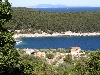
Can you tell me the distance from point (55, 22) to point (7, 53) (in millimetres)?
137294

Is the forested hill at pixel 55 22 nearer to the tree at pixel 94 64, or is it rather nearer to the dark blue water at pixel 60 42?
the dark blue water at pixel 60 42

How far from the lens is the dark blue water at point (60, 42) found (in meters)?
111

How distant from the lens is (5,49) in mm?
9617

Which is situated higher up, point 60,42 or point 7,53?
point 7,53

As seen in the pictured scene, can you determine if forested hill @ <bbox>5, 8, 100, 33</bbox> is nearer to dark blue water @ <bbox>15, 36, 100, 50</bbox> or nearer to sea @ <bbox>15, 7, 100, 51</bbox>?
sea @ <bbox>15, 7, 100, 51</bbox>

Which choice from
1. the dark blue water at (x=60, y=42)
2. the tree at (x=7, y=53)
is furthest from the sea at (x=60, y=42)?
the tree at (x=7, y=53)

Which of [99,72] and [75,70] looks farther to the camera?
[75,70]

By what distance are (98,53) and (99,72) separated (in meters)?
1.20

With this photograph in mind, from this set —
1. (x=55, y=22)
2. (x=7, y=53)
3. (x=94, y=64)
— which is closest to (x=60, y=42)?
(x=55, y=22)

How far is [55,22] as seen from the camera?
147 meters

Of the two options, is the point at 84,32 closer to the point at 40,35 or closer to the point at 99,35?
the point at 99,35

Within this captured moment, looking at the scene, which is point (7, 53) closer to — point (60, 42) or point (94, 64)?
point (94, 64)

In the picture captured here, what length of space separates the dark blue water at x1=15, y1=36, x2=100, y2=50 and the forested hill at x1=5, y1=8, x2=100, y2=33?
877cm

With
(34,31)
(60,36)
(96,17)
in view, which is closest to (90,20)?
(96,17)
